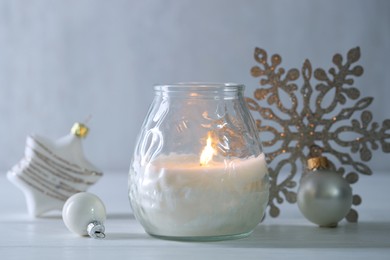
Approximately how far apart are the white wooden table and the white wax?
2cm

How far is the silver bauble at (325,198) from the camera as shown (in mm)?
936

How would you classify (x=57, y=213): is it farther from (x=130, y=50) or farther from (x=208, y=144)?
(x=130, y=50)

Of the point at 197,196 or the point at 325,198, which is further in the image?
the point at 325,198

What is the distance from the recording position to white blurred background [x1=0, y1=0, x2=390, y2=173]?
1.54 meters

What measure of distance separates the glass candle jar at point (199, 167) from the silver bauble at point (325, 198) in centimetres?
8

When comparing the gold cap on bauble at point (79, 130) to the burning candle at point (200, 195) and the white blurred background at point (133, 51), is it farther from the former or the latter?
the white blurred background at point (133, 51)

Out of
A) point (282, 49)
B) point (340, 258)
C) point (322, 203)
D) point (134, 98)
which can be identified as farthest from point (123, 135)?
point (340, 258)

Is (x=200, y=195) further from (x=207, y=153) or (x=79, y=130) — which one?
(x=79, y=130)

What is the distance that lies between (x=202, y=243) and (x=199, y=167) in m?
0.09

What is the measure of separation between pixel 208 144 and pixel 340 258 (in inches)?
7.6

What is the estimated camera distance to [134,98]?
5.21ft

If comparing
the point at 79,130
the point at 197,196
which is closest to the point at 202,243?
the point at 197,196

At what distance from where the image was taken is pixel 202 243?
842 mm

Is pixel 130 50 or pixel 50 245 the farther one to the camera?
pixel 130 50
